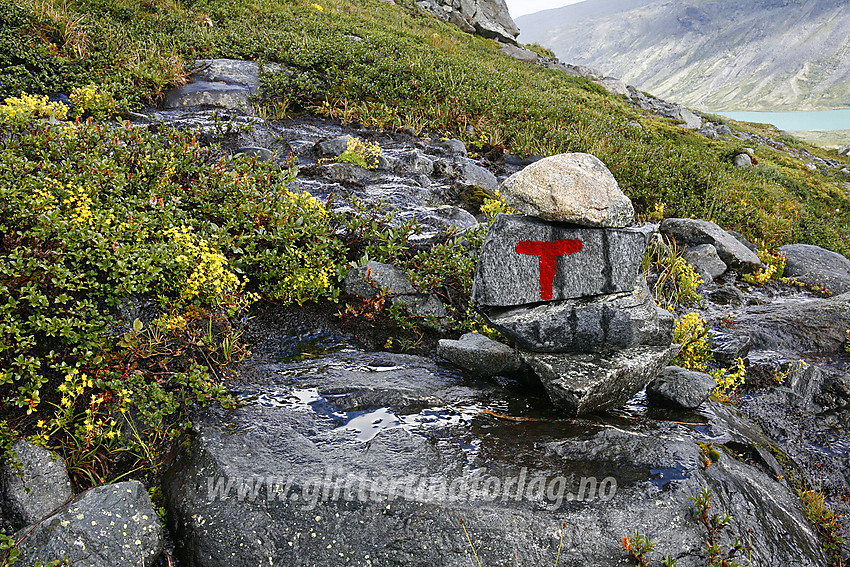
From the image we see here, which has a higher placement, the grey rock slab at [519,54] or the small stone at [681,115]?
the grey rock slab at [519,54]

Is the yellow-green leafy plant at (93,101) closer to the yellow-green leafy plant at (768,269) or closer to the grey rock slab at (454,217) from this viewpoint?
the grey rock slab at (454,217)

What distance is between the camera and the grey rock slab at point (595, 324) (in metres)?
5.53

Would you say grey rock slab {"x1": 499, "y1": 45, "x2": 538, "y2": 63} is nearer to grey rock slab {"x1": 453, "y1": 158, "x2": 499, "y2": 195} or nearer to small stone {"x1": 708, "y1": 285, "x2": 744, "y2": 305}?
grey rock slab {"x1": 453, "y1": 158, "x2": 499, "y2": 195}

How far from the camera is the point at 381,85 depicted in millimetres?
18516

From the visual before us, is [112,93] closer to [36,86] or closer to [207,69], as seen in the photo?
[36,86]

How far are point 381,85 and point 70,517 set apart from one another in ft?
57.5

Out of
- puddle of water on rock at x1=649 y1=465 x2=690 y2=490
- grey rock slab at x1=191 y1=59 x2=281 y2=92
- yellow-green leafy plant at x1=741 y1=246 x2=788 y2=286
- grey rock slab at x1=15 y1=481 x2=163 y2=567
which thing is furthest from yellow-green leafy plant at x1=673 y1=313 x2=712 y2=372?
grey rock slab at x1=191 y1=59 x2=281 y2=92

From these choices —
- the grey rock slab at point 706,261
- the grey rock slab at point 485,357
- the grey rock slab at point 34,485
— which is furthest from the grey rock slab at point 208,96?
the grey rock slab at point 706,261

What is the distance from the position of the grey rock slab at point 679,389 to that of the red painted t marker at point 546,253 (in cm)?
172

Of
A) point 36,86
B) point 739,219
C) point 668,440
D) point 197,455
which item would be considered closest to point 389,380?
point 197,455

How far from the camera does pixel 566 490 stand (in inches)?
163

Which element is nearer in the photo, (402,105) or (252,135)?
(252,135)

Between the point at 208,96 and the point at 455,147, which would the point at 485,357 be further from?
the point at 208,96

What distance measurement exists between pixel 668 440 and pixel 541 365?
1437 mm
